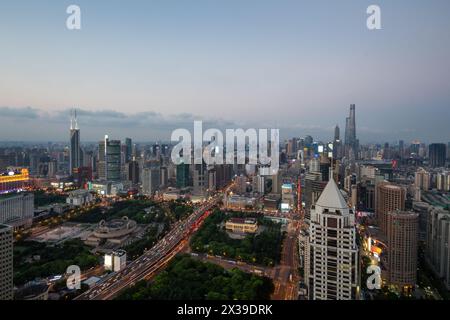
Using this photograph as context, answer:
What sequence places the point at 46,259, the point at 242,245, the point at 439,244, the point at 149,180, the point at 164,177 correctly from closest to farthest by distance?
1. the point at 46,259
2. the point at 439,244
3. the point at 242,245
4. the point at 149,180
5. the point at 164,177

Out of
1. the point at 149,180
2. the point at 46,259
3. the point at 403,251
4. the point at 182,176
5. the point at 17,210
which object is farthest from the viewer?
the point at 182,176

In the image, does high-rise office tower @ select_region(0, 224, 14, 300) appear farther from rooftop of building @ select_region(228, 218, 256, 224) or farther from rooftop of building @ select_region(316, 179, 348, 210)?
rooftop of building @ select_region(228, 218, 256, 224)

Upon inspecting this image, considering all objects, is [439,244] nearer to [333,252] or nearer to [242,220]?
[333,252]

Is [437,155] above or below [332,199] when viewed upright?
above

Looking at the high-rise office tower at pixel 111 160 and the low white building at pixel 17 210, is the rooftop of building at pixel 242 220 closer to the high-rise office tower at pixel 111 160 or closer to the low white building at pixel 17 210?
the low white building at pixel 17 210

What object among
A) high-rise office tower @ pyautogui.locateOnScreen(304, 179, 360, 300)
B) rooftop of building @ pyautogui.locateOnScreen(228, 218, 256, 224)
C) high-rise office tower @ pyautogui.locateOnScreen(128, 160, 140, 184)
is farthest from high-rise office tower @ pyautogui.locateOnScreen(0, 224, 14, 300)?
high-rise office tower @ pyautogui.locateOnScreen(128, 160, 140, 184)

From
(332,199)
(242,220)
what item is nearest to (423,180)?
(242,220)
